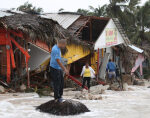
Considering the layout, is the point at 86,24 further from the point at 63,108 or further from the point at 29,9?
the point at 63,108

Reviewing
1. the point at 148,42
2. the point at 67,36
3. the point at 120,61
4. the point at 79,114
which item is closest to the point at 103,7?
the point at 148,42

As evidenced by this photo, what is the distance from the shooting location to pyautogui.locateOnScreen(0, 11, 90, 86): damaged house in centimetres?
1064

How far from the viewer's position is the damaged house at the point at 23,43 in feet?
34.9

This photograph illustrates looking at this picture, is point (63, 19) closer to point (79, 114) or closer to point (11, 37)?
point (11, 37)

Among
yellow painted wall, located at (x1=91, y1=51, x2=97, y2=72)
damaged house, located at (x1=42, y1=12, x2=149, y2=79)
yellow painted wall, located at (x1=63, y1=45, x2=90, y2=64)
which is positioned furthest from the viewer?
yellow painted wall, located at (x1=91, y1=51, x2=97, y2=72)

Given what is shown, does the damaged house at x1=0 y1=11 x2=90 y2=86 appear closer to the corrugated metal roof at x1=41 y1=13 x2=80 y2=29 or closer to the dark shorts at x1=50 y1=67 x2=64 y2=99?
the corrugated metal roof at x1=41 y1=13 x2=80 y2=29

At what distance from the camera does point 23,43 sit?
36.5 ft

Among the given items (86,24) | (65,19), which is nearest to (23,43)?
(65,19)

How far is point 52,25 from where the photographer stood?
11766 mm

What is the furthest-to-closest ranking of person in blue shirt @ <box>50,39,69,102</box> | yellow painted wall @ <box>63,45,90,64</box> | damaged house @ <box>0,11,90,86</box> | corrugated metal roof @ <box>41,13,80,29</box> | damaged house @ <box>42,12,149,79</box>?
1. corrugated metal roof @ <box>41,13,80,29</box>
2. damaged house @ <box>42,12,149,79</box>
3. yellow painted wall @ <box>63,45,90,64</box>
4. damaged house @ <box>0,11,90,86</box>
5. person in blue shirt @ <box>50,39,69,102</box>

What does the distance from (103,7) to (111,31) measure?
54.6 feet

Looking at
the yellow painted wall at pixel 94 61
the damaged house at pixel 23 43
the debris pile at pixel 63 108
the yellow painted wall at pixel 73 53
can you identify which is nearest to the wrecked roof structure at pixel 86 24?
the yellow painted wall at pixel 94 61

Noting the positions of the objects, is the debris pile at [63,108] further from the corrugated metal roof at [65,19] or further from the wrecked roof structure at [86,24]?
the corrugated metal roof at [65,19]

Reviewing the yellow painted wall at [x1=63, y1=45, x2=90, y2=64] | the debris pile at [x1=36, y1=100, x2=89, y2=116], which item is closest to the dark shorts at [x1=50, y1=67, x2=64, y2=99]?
the debris pile at [x1=36, y1=100, x2=89, y2=116]
